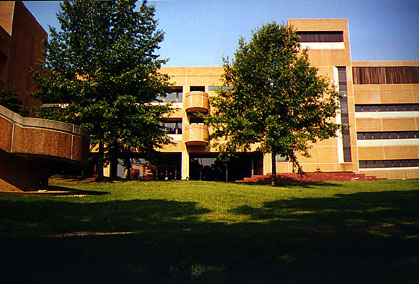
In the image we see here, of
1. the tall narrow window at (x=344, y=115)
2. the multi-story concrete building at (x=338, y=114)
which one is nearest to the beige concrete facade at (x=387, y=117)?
the multi-story concrete building at (x=338, y=114)

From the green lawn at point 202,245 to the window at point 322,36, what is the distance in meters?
32.6

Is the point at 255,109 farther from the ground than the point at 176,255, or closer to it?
farther from the ground

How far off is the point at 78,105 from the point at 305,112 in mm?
15927

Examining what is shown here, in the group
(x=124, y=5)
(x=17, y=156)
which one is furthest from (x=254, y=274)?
(x=124, y=5)

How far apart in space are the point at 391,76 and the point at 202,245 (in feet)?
153

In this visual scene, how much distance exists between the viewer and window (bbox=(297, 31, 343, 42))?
3834cm

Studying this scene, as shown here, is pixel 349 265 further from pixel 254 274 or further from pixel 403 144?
pixel 403 144

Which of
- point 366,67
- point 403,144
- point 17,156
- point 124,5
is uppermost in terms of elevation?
point 366,67

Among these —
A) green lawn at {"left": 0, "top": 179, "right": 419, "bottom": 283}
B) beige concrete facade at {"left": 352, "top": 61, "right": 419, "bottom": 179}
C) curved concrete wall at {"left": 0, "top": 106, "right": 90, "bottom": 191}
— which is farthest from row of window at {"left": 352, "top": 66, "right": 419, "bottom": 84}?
curved concrete wall at {"left": 0, "top": 106, "right": 90, "bottom": 191}

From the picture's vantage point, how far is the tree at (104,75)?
20.1 meters

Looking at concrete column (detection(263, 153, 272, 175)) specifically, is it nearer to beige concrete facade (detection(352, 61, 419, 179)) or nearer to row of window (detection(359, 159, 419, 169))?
row of window (detection(359, 159, 419, 169))

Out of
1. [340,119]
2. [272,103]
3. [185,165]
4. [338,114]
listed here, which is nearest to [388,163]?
[340,119]

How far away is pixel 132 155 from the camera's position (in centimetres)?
2377

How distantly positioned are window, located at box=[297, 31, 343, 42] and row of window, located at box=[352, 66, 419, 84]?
7.49 m
